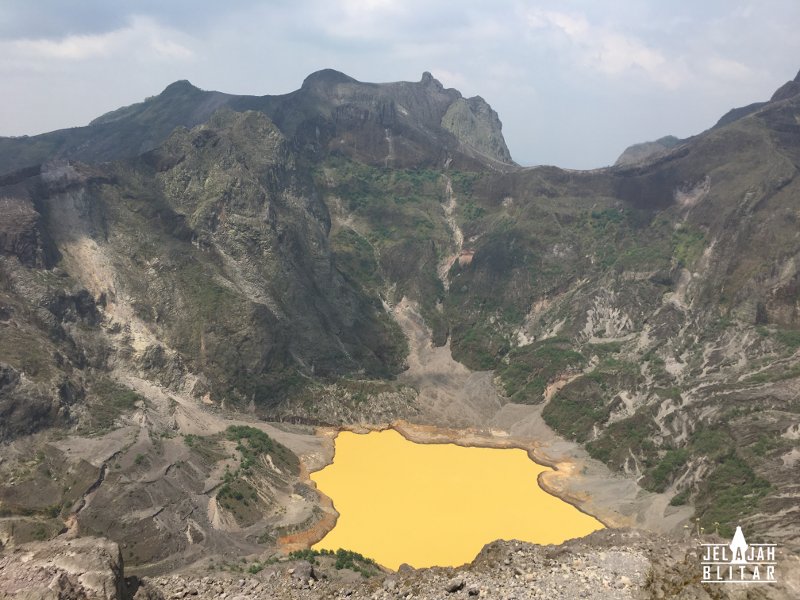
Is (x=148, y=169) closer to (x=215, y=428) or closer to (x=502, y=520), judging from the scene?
(x=215, y=428)

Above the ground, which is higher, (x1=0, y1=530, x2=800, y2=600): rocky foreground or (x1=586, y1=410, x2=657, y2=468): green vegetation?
(x1=0, y1=530, x2=800, y2=600): rocky foreground

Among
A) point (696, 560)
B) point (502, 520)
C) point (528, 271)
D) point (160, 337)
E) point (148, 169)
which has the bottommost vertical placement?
point (502, 520)

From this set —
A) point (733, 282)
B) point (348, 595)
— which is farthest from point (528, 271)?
point (348, 595)

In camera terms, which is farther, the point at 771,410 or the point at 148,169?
the point at 148,169

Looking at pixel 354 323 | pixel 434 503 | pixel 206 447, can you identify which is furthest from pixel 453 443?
pixel 354 323

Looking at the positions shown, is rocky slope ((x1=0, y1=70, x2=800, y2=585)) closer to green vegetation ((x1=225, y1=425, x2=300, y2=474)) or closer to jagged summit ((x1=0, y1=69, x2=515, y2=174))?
green vegetation ((x1=225, y1=425, x2=300, y2=474))

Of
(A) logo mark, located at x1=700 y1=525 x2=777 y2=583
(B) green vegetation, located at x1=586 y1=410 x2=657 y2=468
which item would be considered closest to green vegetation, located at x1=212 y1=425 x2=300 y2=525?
(B) green vegetation, located at x1=586 y1=410 x2=657 y2=468

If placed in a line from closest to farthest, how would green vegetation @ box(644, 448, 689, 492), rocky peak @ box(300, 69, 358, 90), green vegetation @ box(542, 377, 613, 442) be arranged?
green vegetation @ box(644, 448, 689, 492)
green vegetation @ box(542, 377, 613, 442)
rocky peak @ box(300, 69, 358, 90)

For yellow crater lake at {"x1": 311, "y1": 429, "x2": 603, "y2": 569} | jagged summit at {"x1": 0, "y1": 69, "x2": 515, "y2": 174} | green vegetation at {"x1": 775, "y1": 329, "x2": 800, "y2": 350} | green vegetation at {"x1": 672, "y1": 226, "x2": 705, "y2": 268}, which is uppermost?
jagged summit at {"x1": 0, "y1": 69, "x2": 515, "y2": 174}
